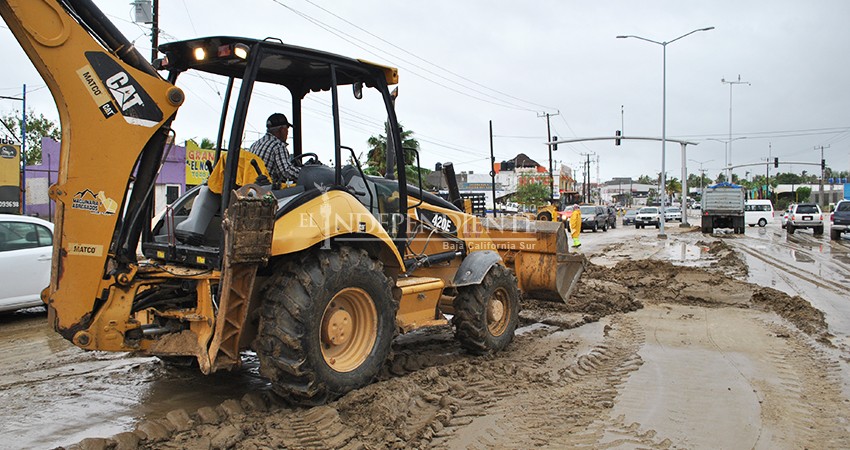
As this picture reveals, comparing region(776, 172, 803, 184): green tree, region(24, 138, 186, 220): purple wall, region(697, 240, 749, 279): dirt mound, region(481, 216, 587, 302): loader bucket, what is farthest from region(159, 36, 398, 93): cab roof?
region(776, 172, 803, 184): green tree

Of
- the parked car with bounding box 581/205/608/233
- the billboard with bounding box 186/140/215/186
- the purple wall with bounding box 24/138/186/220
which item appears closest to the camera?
the purple wall with bounding box 24/138/186/220

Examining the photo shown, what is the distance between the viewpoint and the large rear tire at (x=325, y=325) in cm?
427

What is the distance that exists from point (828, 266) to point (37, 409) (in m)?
17.9

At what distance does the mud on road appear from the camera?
4.18 m

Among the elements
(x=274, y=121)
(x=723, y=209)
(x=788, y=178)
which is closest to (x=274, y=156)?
(x=274, y=121)

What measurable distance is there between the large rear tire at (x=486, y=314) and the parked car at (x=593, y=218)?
31954 millimetres

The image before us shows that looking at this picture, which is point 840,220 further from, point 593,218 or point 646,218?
point 646,218

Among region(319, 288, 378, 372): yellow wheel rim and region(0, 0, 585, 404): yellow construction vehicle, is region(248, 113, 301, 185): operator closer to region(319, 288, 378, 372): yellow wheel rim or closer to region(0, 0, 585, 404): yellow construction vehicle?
region(0, 0, 585, 404): yellow construction vehicle

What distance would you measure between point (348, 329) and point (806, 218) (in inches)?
1291

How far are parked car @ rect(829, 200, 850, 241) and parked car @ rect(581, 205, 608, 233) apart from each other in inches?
530

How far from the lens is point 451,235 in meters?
6.90

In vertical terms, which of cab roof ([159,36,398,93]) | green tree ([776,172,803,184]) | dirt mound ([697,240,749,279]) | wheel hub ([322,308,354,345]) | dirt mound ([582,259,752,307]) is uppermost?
green tree ([776,172,803,184])

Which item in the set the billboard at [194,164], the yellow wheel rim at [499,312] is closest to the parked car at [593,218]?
the billboard at [194,164]

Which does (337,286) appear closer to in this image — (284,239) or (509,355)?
(284,239)
